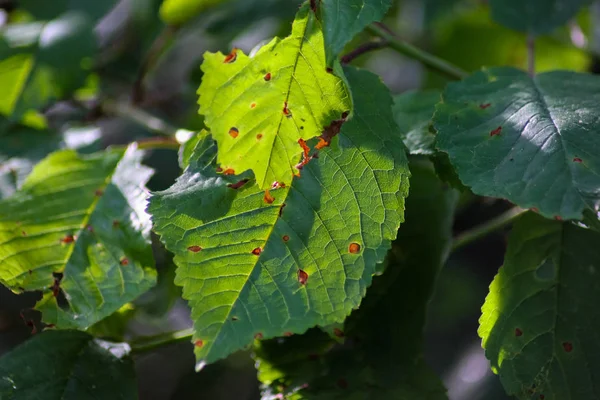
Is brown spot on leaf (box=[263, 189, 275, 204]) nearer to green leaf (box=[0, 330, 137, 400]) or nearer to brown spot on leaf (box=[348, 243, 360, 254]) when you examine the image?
brown spot on leaf (box=[348, 243, 360, 254])

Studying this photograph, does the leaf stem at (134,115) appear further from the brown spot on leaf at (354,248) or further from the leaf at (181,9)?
the brown spot on leaf at (354,248)

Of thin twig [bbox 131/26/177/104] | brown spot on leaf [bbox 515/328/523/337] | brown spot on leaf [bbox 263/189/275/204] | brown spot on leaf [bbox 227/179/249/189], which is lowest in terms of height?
brown spot on leaf [bbox 515/328/523/337]

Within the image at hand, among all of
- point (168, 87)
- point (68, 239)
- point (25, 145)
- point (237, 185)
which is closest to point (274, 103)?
point (237, 185)

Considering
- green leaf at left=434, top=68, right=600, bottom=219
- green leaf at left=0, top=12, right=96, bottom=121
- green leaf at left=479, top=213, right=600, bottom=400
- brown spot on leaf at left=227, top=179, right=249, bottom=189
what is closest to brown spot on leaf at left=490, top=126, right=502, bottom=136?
green leaf at left=434, top=68, right=600, bottom=219

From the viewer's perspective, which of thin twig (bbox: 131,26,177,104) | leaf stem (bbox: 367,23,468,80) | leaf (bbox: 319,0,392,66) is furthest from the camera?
thin twig (bbox: 131,26,177,104)

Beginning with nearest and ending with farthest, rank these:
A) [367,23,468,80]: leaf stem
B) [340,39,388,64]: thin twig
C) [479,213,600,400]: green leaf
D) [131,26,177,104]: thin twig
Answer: [479,213,600,400]: green leaf < [340,39,388,64]: thin twig < [367,23,468,80]: leaf stem < [131,26,177,104]: thin twig

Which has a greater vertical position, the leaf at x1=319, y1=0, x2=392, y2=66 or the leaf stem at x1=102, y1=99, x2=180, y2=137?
the leaf stem at x1=102, y1=99, x2=180, y2=137

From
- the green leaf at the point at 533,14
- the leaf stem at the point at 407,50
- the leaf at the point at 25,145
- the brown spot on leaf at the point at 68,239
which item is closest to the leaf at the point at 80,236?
the brown spot on leaf at the point at 68,239

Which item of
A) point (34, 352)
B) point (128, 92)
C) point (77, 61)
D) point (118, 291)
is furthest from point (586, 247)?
point (128, 92)

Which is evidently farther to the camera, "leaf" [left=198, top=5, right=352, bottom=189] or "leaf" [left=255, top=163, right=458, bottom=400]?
"leaf" [left=255, top=163, right=458, bottom=400]
